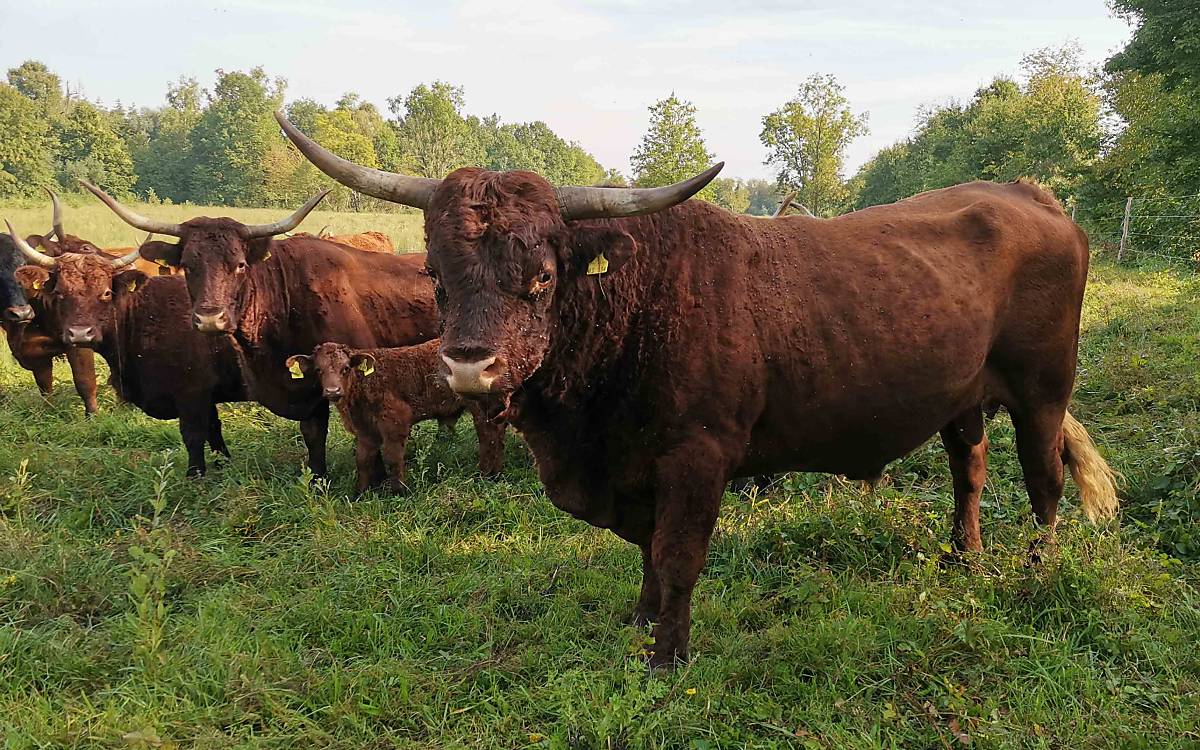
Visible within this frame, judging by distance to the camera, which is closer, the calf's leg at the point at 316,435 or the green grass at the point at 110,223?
the calf's leg at the point at 316,435

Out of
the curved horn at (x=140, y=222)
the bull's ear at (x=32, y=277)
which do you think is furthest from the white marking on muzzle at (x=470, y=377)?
the bull's ear at (x=32, y=277)

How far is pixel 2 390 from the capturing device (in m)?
8.81

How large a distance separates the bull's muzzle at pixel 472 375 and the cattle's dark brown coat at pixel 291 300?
3.88 metres

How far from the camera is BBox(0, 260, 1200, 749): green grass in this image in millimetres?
2924

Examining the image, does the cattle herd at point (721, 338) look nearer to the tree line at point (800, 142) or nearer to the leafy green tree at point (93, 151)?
the tree line at point (800, 142)

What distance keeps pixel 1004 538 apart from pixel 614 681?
2842 mm

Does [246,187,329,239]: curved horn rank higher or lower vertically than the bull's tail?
higher

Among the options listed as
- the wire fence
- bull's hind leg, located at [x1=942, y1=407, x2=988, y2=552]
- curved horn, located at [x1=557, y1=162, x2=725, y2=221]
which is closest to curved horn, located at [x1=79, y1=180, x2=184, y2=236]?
curved horn, located at [x1=557, y1=162, x2=725, y2=221]

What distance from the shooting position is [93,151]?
161ft

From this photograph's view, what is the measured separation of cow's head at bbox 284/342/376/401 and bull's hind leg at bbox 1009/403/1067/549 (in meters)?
4.75

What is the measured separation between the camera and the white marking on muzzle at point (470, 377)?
8.13 ft

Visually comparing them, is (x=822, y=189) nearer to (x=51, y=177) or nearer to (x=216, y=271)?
(x=216, y=271)

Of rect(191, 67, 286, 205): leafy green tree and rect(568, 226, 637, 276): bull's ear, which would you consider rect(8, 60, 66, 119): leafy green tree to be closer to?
rect(191, 67, 286, 205): leafy green tree

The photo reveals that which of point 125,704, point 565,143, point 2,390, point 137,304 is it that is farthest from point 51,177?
point 565,143
